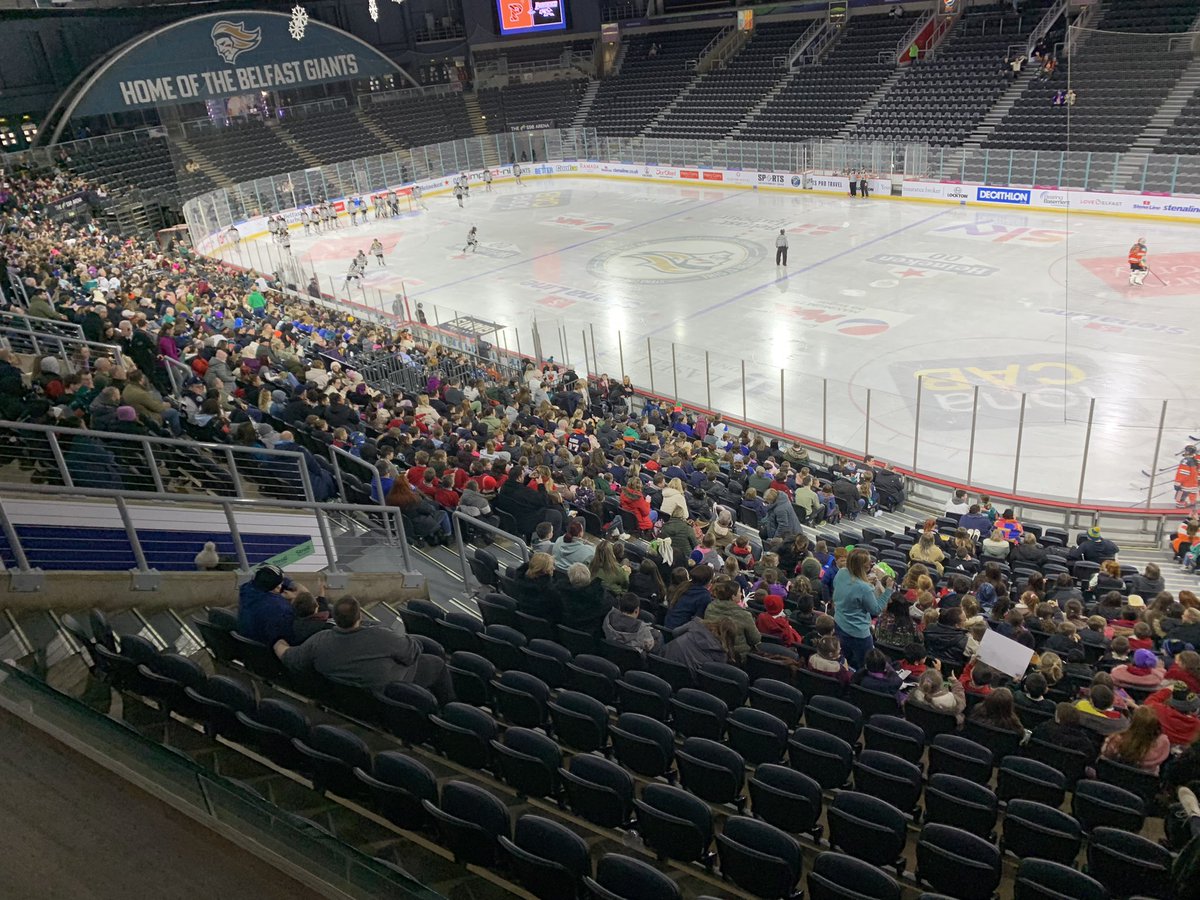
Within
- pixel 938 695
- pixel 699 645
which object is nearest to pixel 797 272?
pixel 699 645

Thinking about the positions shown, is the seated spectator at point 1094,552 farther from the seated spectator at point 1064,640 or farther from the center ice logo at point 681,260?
the center ice logo at point 681,260

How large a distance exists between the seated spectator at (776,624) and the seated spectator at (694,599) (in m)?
0.50

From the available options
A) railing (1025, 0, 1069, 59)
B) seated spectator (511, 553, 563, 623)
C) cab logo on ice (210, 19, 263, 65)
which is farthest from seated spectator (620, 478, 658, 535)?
cab logo on ice (210, 19, 263, 65)

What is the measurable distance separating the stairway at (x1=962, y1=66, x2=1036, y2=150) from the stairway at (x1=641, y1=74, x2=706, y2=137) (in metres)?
17.3

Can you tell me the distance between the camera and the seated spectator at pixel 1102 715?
6.16 metres

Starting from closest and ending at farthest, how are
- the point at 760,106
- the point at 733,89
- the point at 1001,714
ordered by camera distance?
the point at 1001,714
the point at 760,106
the point at 733,89

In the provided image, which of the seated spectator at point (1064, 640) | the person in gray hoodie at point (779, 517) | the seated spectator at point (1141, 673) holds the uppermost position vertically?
the seated spectator at point (1141, 673)

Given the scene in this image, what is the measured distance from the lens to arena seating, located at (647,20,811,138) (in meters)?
45.9

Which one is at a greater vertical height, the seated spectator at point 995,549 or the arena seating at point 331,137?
the arena seating at point 331,137

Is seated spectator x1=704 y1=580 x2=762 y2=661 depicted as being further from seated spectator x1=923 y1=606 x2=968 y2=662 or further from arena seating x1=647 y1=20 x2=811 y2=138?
arena seating x1=647 y1=20 x2=811 y2=138

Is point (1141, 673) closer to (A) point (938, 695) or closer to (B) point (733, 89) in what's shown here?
(A) point (938, 695)

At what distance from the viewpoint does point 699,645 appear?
23.1 ft

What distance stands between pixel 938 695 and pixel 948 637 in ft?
4.58

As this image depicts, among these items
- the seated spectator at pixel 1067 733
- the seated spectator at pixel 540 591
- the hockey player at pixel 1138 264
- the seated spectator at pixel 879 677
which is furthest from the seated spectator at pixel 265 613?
the hockey player at pixel 1138 264
